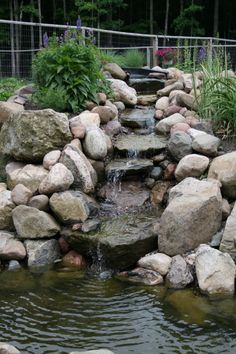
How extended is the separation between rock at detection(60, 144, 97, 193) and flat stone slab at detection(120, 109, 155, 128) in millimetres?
1669

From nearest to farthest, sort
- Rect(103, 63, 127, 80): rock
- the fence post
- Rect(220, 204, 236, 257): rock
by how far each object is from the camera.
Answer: Rect(220, 204, 236, 257): rock < Rect(103, 63, 127, 80): rock < the fence post

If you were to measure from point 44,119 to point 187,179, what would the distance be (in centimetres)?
180

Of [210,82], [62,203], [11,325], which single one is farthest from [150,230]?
[210,82]

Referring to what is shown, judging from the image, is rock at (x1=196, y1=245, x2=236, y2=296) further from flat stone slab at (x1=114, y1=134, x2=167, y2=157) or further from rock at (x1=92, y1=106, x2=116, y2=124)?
rock at (x1=92, y1=106, x2=116, y2=124)

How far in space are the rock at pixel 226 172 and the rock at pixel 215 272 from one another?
0.95m

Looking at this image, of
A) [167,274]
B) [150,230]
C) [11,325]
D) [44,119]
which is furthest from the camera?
[44,119]

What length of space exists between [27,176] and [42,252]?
94cm

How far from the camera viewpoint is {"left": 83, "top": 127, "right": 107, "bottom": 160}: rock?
6.11 metres

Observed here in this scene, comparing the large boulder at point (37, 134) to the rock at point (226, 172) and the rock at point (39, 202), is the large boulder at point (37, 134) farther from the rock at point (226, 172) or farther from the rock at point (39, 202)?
the rock at point (226, 172)

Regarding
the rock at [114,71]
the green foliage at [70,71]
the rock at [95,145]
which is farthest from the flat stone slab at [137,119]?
the rock at [114,71]

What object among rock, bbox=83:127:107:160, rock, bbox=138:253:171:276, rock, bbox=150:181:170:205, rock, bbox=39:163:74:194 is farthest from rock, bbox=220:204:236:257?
rock, bbox=83:127:107:160

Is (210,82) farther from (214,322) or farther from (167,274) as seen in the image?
(214,322)

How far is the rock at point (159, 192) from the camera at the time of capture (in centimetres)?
594

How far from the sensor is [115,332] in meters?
3.90
